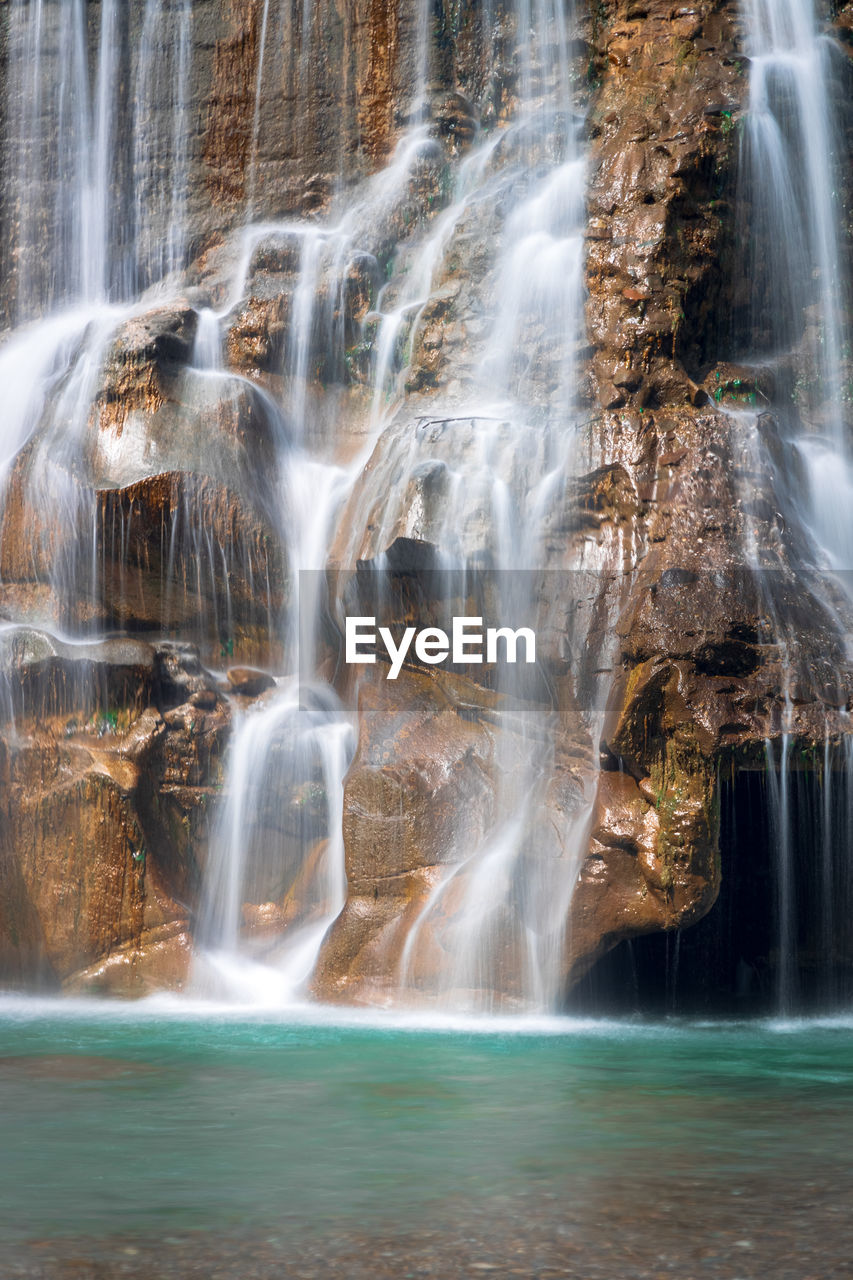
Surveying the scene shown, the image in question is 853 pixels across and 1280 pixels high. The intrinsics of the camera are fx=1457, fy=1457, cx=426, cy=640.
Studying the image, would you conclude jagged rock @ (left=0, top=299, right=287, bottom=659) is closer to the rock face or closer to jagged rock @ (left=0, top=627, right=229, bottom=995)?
the rock face

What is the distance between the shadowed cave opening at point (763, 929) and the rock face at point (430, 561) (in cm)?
53

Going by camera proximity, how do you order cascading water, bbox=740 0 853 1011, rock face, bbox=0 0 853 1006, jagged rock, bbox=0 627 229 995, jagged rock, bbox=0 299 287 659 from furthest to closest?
jagged rock, bbox=0 299 287 659 < cascading water, bbox=740 0 853 1011 < jagged rock, bbox=0 627 229 995 < rock face, bbox=0 0 853 1006

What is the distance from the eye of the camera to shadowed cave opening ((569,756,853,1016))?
33.1 feet

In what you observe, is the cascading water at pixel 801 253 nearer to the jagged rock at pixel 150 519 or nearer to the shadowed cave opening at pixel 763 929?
the shadowed cave opening at pixel 763 929

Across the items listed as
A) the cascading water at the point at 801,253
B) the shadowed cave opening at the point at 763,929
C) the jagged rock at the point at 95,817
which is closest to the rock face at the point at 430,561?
the jagged rock at the point at 95,817

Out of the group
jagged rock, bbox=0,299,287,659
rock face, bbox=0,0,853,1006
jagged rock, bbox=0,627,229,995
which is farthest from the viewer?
jagged rock, bbox=0,299,287,659

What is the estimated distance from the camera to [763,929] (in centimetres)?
1132

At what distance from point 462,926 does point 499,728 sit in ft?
5.29

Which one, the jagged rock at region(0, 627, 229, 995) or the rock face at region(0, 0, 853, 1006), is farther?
the jagged rock at region(0, 627, 229, 995)

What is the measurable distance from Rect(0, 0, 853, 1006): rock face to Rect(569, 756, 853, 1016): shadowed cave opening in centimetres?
53

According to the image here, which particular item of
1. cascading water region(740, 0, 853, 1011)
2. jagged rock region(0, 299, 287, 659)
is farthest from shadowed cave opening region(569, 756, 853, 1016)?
jagged rock region(0, 299, 287, 659)

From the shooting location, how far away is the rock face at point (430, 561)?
32.9 feet

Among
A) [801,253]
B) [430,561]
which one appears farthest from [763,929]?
[801,253]

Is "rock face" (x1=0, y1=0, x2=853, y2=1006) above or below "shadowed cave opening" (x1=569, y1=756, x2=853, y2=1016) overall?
above
